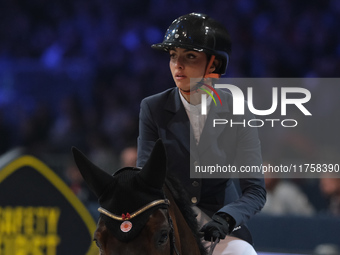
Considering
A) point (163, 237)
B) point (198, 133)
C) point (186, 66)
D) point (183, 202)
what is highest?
point (186, 66)

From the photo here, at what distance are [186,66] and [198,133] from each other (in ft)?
0.90

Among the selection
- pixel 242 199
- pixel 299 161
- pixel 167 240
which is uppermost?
pixel 299 161

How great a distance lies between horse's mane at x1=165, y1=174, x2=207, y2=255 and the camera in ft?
6.77

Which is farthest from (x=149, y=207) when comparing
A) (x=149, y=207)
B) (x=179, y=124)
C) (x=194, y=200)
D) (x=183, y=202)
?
(x=179, y=124)

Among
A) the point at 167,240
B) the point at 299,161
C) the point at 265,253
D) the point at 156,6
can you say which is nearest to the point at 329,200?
the point at 299,161

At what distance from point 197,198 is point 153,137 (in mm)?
307

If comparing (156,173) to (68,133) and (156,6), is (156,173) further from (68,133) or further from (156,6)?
(156,6)

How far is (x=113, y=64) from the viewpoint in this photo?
24.5 ft

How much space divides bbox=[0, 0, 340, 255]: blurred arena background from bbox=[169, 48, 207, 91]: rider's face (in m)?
2.54

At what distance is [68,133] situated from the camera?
6.34 meters

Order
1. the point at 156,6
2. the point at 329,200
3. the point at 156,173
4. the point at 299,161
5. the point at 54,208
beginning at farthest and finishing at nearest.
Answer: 1. the point at 156,6
2. the point at 299,161
3. the point at 329,200
4. the point at 54,208
5. the point at 156,173

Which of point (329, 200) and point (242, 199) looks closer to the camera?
point (242, 199)

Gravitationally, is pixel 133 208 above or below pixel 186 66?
below

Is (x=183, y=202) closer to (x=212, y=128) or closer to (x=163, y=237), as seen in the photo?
(x=163, y=237)
